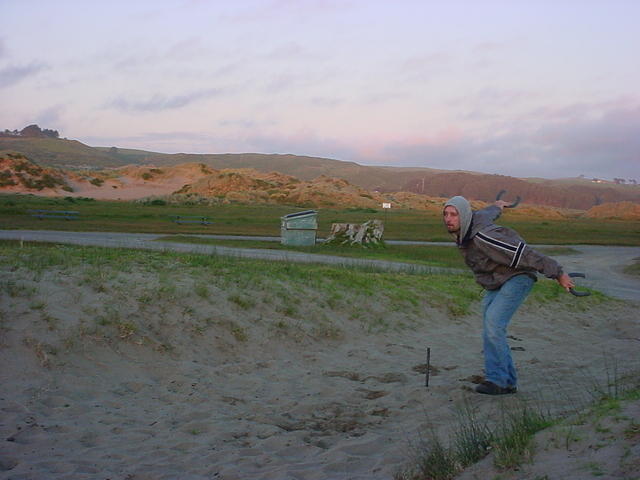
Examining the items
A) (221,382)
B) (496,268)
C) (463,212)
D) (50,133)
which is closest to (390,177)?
(50,133)

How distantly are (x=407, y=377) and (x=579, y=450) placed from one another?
3.95m

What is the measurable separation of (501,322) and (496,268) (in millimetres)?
539

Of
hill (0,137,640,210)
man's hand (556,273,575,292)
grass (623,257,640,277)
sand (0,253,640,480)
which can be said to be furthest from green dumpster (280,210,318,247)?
hill (0,137,640,210)

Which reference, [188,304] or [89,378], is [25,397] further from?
[188,304]

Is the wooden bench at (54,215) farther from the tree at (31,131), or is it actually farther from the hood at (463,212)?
the tree at (31,131)

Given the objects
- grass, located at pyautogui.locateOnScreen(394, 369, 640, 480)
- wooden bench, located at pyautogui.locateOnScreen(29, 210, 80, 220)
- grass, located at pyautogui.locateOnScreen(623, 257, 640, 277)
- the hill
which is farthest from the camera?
the hill

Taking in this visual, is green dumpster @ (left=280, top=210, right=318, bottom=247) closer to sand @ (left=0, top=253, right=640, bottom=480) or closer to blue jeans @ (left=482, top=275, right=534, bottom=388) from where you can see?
sand @ (left=0, top=253, right=640, bottom=480)

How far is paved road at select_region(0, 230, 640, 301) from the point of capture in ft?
63.9

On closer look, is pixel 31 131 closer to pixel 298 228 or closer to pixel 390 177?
pixel 390 177

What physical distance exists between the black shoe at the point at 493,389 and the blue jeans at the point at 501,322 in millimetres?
33

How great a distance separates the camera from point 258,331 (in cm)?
1005

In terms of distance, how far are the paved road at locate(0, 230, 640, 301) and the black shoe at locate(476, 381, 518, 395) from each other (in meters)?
10.2

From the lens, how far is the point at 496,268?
7.16m

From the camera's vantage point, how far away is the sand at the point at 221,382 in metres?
5.79
